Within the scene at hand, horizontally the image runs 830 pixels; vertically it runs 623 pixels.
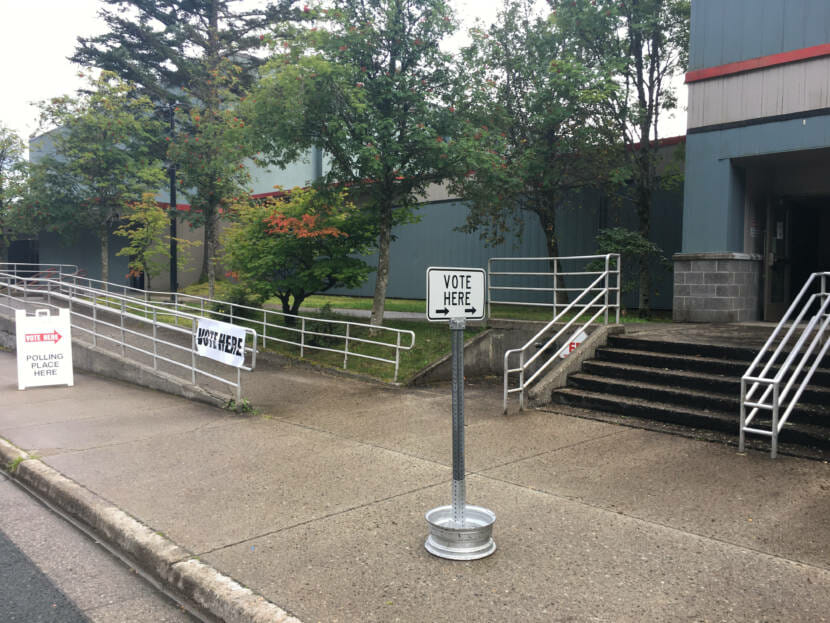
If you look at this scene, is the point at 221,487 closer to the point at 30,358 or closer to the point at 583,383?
the point at 583,383

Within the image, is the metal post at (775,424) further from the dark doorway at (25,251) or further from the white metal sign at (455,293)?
the dark doorway at (25,251)

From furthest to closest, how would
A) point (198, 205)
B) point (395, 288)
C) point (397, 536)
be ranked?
point (395, 288) → point (198, 205) → point (397, 536)

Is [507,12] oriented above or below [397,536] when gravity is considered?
above

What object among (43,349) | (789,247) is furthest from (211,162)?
(789,247)

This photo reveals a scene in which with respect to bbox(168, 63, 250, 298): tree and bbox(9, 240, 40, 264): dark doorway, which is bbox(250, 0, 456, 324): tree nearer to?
bbox(168, 63, 250, 298): tree

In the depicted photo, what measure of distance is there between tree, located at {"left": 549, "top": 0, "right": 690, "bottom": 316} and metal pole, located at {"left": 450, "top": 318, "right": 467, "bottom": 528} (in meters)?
11.9

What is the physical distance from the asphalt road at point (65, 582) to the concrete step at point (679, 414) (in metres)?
5.90

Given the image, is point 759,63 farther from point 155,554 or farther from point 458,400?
point 155,554

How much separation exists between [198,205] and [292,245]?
955cm

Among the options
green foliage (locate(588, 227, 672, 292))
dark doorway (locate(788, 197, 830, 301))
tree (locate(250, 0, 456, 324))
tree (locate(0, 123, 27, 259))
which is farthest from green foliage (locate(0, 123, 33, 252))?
dark doorway (locate(788, 197, 830, 301))

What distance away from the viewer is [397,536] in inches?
184

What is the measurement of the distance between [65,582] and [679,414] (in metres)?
6.41

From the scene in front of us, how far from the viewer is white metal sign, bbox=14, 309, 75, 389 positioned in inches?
430

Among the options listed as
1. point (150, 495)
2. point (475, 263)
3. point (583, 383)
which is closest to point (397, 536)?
point (150, 495)
